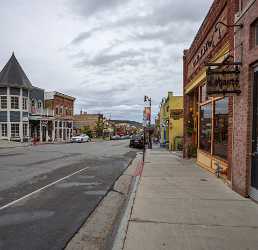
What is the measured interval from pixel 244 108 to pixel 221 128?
3363mm

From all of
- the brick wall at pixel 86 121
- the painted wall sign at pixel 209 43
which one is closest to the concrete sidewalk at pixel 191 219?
the painted wall sign at pixel 209 43

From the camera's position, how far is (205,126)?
14.4m

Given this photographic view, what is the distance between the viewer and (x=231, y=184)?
29.9ft

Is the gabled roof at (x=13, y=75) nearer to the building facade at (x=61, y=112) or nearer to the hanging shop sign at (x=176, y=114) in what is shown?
the building facade at (x=61, y=112)

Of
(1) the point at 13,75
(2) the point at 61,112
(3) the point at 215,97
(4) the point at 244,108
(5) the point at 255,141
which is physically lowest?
(5) the point at 255,141

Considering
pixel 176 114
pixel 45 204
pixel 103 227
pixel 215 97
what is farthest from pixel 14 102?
pixel 103 227

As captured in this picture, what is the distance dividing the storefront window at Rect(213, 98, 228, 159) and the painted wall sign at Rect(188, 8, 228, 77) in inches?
82.5

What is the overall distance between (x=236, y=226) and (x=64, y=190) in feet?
18.0

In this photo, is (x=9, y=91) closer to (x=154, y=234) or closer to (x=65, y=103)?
(x=65, y=103)

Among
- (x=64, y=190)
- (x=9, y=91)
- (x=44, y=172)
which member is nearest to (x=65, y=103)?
(x=9, y=91)

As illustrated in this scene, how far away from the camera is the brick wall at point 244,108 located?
25.4 feet

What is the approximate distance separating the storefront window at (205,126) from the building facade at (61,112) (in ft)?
134

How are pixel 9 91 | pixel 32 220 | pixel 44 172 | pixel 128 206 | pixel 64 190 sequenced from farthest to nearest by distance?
pixel 9 91 < pixel 44 172 < pixel 64 190 < pixel 128 206 < pixel 32 220

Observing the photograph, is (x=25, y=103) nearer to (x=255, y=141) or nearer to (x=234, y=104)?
(x=234, y=104)
